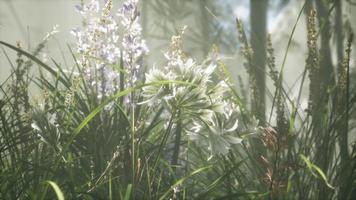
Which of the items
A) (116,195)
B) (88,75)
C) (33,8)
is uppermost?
(33,8)

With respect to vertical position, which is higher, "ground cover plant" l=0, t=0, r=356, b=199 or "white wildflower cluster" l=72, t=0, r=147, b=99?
"white wildflower cluster" l=72, t=0, r=147, b=99

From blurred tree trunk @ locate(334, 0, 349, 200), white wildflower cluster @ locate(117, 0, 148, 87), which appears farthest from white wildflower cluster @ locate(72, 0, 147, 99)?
blurred tree trunk @ locate(334, 0, 349, 200)

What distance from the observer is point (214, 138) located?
108cm

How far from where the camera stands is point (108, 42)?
4.98 ft

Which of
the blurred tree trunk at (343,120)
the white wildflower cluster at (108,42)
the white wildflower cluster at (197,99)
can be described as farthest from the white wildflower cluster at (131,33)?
the blurred tree trunk at (343,120)

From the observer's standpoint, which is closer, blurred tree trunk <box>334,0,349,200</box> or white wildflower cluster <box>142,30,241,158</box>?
white wildflower cluster <box>142,30,241,158</box>

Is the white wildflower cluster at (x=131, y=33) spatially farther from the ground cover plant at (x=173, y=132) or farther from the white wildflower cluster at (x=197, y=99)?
the white wildflower cluster at (x=197, y=99)

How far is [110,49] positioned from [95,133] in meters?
0.38

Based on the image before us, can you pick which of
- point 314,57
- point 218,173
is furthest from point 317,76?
point 218,173

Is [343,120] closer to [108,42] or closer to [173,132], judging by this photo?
[173,132]

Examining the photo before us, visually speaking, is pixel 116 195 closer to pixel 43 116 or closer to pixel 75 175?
pixel 75 175

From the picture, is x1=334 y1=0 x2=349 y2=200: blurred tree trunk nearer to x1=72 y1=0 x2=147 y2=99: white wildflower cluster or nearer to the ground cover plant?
the ground cover plant

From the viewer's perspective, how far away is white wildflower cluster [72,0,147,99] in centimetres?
126

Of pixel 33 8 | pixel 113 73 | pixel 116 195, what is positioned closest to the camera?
pixel 116 195
